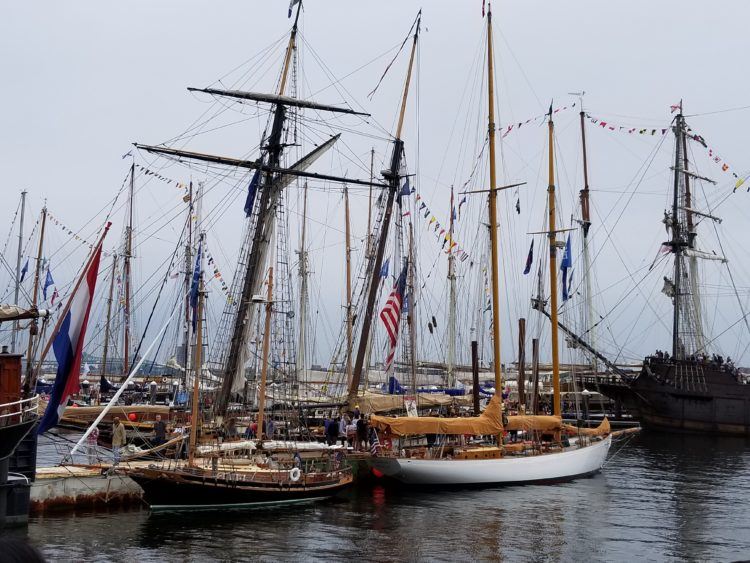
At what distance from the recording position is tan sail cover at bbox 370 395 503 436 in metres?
33.3

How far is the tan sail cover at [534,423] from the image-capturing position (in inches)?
1455

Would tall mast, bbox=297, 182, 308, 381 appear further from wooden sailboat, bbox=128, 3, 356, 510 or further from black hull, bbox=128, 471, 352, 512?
black hull, bbox=128, 471, 352, 512

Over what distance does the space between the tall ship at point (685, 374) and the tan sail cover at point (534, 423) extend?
3250cm

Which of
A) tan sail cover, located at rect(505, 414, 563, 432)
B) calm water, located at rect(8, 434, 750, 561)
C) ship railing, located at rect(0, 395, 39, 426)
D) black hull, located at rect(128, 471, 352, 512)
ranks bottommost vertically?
calm water, located at rect(8, 434, 750, 561)

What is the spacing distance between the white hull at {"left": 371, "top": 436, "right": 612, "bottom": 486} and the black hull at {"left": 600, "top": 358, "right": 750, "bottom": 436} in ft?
105

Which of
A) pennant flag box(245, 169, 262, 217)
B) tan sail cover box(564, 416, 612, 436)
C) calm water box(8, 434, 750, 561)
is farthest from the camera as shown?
tan sail cover box(564, 416, 612, 436)

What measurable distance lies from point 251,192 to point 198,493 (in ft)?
58.7

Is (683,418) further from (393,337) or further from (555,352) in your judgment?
(393,337)

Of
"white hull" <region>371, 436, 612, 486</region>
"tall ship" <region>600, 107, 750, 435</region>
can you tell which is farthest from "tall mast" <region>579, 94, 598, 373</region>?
"white hull" <region>371, 436, 612, 486</region>

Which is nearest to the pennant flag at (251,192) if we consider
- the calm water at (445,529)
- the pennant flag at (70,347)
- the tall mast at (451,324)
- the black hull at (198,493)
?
the calm water at (445,529)

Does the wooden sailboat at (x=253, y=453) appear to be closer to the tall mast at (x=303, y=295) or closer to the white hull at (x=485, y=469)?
the white hull at (x=485, y=469)

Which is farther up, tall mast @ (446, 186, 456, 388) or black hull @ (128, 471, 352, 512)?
tall mast @ (446, 186, 456, 388)

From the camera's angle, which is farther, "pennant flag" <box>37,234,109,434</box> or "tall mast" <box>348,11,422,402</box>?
"tall mast" <box>348,11,422,402</box>

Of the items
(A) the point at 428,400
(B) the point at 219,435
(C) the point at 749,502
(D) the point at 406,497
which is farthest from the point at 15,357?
(A) the point at 428,400
